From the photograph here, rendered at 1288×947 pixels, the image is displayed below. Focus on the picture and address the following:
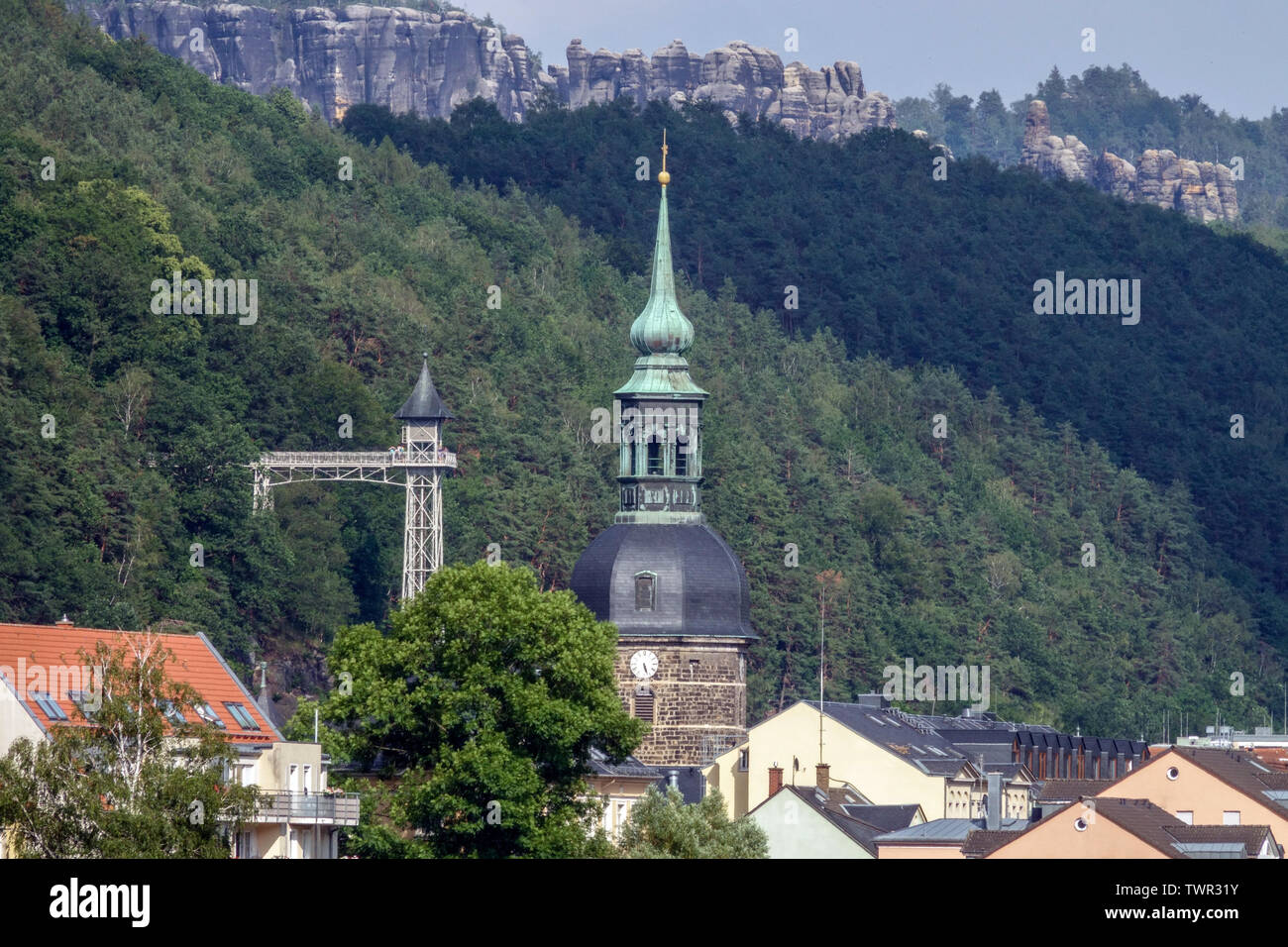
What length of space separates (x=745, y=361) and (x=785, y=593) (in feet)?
156

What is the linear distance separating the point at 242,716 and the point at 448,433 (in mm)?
69918

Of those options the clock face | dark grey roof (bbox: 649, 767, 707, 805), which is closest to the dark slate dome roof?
the clock face

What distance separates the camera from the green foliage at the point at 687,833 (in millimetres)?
61969

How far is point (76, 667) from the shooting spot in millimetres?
58125

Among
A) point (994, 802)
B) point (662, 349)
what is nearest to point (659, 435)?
point (662, 349)

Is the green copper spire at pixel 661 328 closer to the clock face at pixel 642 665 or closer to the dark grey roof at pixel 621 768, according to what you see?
the clock face at pixel 642 665

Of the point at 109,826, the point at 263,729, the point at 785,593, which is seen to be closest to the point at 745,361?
the point at 785,593

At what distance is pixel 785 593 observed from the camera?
133 metres

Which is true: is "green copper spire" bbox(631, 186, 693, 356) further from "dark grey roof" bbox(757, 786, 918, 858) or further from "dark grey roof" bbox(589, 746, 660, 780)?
"dark grey roof" bbox(757, 786, 918, 858)

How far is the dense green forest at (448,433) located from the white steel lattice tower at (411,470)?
1492 mm

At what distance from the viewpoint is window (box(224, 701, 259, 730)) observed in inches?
2416

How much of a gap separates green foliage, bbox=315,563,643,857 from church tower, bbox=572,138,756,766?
27607 mm

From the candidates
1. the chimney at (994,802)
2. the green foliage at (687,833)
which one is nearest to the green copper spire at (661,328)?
the chimney at (994,802)
